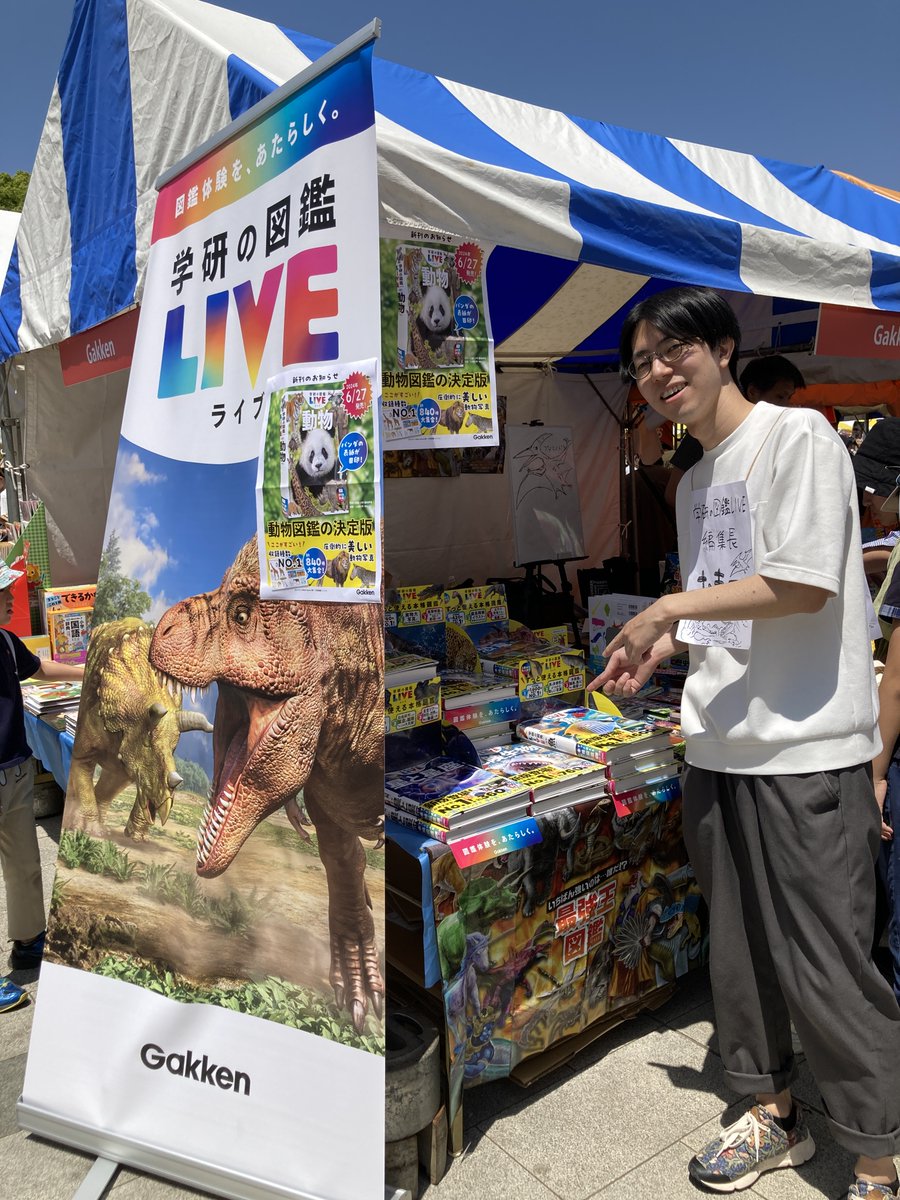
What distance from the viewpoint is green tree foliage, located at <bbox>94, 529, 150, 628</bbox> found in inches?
88.1

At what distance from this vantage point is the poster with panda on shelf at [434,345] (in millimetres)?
2240

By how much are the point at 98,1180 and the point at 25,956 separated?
48.1 inches

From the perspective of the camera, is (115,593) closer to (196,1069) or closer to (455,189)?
(196,1069)

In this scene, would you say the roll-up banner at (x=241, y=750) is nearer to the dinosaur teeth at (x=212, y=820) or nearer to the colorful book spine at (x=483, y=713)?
the dinosaur teeth at (x=212, y=820)

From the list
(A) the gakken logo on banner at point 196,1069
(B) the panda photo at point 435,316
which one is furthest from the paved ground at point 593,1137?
(B) the panda photo at point 435,316

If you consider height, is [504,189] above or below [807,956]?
above

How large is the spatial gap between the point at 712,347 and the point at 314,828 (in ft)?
4.24

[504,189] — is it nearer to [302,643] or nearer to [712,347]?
[712,347]

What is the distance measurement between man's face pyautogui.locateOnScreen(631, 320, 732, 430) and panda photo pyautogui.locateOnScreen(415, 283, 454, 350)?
631 mm

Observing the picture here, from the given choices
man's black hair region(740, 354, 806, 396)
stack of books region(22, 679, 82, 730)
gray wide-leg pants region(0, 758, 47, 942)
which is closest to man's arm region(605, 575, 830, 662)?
man's black hair region(740, 354, 806, 396)

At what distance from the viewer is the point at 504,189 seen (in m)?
2.24

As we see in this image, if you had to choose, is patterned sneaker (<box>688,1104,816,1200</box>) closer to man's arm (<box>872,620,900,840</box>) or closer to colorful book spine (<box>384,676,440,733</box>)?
man's arm (<box>872,620,900,840</box>)

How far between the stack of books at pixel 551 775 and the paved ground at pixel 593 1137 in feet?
2.43

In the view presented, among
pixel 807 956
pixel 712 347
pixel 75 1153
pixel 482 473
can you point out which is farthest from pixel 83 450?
pixel 807 956
